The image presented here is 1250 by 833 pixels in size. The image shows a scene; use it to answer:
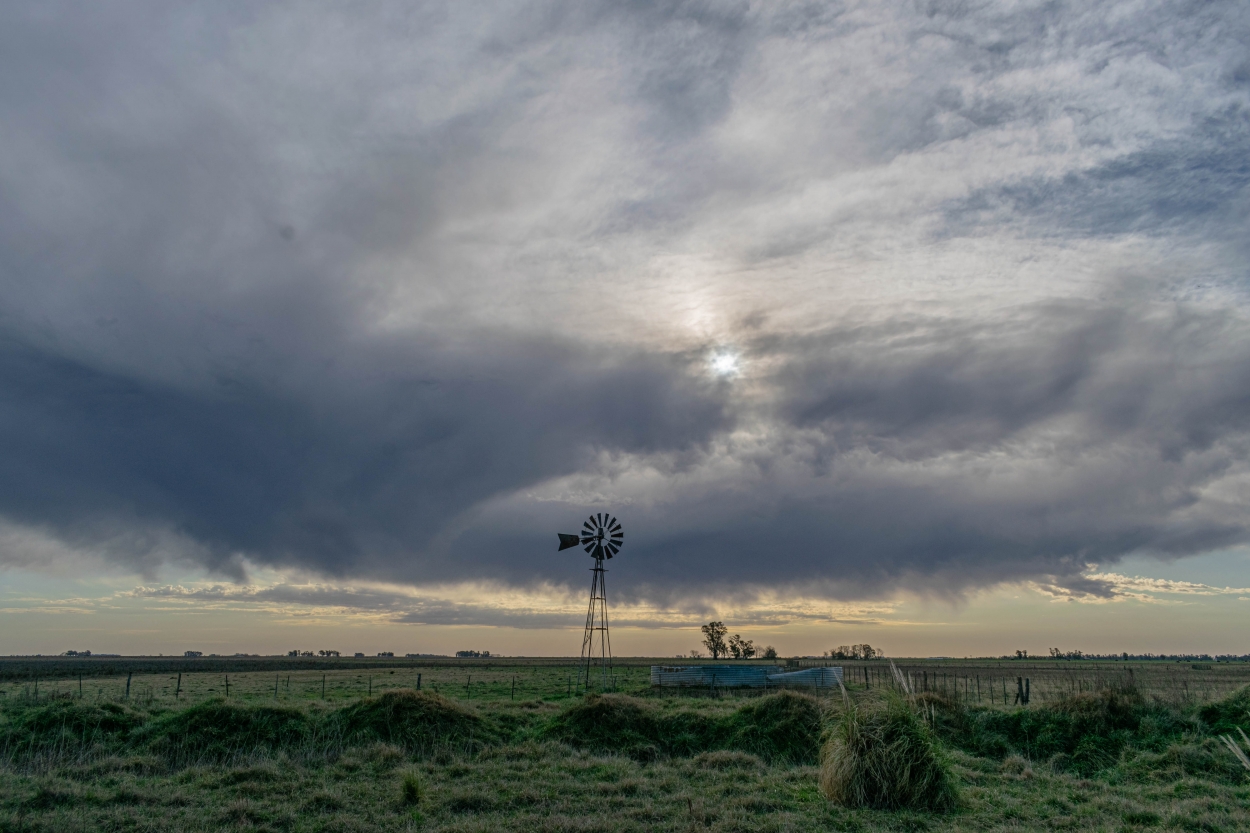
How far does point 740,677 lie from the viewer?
58.8 metres

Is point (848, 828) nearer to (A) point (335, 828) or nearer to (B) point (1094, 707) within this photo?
(A) point (335, 828)

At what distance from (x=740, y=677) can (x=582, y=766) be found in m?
39.2

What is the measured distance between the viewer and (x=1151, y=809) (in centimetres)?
1738

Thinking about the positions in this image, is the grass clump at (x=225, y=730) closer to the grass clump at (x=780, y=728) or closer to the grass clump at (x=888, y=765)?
the grass clump at (x=780, y=728)

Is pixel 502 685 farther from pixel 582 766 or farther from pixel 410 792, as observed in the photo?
pixel 410 792

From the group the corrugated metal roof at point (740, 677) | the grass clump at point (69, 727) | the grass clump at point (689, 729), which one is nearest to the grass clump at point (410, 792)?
the grass clump at point (689, 729)

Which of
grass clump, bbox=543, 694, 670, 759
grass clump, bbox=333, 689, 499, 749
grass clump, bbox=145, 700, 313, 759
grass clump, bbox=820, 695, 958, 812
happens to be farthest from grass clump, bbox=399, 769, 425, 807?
grass clump, bbox=820, 695, 958, 812

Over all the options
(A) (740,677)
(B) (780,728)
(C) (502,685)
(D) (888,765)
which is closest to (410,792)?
(D) (888,765)

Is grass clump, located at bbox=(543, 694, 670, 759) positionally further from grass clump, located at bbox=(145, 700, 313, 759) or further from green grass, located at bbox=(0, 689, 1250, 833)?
grass clump, located at bbox=(145, 700, 313, 759)

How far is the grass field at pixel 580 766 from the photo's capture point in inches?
644

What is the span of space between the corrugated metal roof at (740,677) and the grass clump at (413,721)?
3021 centimetres

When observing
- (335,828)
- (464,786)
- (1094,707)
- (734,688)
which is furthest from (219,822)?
(734,688)

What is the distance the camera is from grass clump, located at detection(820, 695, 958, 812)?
1752 centimetres

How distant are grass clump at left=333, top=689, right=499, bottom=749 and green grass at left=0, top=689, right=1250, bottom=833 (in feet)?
0.29
